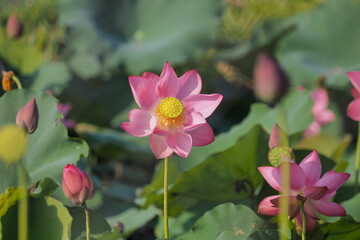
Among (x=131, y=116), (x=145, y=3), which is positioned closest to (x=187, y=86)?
(x=131, y=116)

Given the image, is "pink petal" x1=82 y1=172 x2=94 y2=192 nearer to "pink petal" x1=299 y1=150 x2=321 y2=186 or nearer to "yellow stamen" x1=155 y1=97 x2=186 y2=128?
"yellow stamen" x1=155 y1=97 x2=186 y2=128

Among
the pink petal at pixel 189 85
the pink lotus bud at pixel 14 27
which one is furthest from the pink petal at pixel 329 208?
the pink lotus bud at pixel 14 27

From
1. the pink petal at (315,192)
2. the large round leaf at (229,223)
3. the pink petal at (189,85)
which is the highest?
the pink petal at (189,85)

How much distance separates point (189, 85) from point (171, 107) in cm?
6

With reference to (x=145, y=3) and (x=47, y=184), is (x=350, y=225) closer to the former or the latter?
(x=47, y=184)

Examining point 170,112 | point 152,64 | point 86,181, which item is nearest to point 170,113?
point 170,112

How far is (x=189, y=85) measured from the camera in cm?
66

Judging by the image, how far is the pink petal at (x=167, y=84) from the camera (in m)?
0.62

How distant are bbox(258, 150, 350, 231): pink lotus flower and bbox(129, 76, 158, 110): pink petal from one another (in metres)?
0.16

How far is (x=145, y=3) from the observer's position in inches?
83.7

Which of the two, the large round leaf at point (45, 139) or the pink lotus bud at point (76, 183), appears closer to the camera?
the pink lotus bud at point (76, 183)

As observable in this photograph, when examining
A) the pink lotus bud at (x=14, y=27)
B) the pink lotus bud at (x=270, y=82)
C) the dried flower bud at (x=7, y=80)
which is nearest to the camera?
the pink lotus bud at (x=270, y=82)

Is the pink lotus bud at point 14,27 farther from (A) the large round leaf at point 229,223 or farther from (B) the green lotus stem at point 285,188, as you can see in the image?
(B) the green lotus stem at point 285,188

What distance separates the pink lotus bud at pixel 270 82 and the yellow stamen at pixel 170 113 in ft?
0.51
